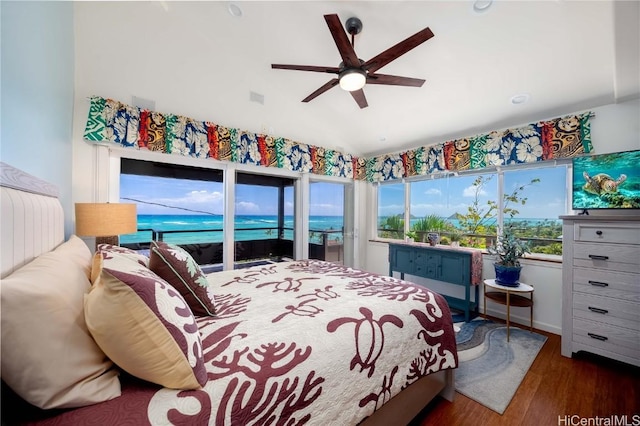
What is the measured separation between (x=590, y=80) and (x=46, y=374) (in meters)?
3.99

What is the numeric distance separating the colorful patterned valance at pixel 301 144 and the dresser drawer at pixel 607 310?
149 centimetres

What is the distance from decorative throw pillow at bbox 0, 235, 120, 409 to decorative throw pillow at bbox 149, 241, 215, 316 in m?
0.46

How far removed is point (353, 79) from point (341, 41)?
0.32 m

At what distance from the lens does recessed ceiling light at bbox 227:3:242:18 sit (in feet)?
8.16

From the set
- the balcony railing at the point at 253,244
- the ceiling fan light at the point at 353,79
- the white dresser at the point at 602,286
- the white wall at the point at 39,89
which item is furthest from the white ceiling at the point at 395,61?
the balcony railing at the point at 253,244

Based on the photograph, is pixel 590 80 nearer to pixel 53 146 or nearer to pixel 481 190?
pixel 481 190

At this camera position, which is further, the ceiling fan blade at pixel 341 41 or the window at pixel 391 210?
the window at pixel 391 210

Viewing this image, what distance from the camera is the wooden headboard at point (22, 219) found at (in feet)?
2.69

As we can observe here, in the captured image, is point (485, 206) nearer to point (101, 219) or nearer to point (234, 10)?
point (234, 10)

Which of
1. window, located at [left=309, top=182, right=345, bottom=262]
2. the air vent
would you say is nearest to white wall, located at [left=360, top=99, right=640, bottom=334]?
window, located at [left=309, top=182, right=345, bottom=262]

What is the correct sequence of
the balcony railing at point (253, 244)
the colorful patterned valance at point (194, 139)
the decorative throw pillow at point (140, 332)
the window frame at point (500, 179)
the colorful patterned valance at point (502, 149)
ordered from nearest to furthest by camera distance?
the decorative throw pillow at point (140, 332)
the colorful patterned valance at point (194, 139)
the colorful patterned valance at point (502, 149)
the window frame at point (500, 179)
the balcony railing at point (253, 244)

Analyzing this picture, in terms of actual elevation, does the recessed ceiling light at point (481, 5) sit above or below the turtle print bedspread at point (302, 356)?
above

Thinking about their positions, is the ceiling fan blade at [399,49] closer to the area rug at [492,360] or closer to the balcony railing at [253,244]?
the area rug at [492,360]

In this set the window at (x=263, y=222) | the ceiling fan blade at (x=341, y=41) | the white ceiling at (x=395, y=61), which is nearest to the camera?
the ceiling fan blade at (x=341, y=41)
